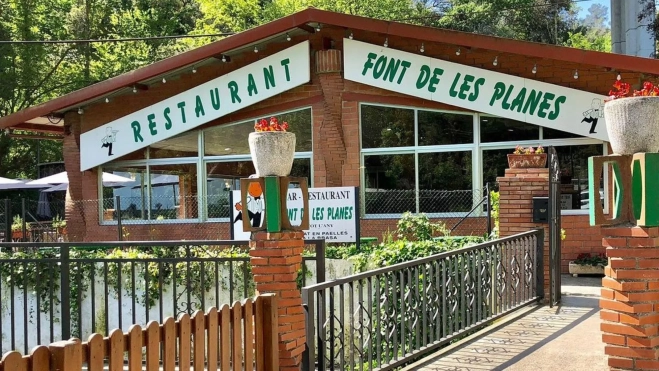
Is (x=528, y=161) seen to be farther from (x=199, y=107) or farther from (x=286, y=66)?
(x=199, y=107)

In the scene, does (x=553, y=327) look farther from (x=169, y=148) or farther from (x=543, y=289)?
(x=169, y=148)

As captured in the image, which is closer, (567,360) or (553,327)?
(567,360)

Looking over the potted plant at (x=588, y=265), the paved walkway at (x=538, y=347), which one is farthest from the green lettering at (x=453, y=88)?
the paved walkway at (x=538, y=347)

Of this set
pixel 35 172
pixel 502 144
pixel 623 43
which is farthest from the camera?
pixel 35 172

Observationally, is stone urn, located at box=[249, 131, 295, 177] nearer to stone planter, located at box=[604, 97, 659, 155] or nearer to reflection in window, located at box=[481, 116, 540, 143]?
stone planter, located at box=[604, 97, 659, 155]

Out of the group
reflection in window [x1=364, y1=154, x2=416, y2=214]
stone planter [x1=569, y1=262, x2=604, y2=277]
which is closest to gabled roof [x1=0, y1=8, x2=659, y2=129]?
reflection in window [x1=364, y1=154, x2=416, y2=214]

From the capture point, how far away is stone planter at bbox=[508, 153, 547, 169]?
942 centimetres

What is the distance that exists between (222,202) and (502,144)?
612 cm

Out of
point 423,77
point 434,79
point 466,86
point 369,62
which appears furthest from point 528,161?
point 369,62

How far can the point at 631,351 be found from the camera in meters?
4.59

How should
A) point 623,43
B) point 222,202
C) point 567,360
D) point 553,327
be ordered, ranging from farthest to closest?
point 623,43
point 222,202
point 553,327
point 567,360

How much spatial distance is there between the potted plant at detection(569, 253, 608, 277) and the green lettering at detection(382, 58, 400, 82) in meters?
4.89

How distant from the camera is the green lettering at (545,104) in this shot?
12.8m

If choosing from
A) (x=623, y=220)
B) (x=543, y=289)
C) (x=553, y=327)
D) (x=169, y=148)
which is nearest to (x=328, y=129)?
(x=169, y=148)
